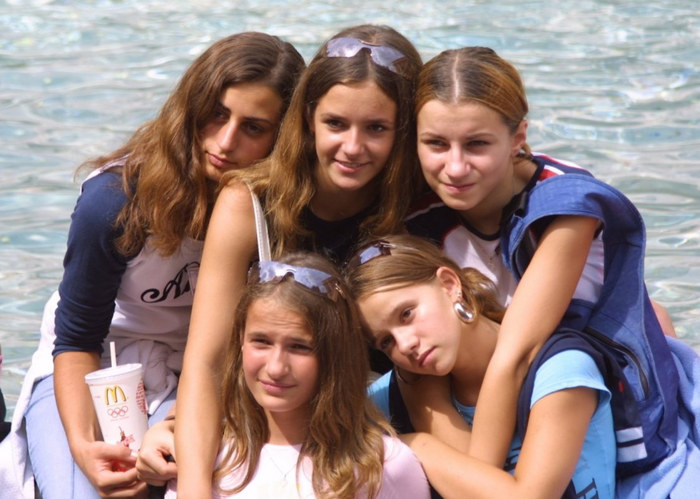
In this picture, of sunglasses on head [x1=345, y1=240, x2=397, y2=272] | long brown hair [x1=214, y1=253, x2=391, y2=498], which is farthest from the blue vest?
long brown hair [x1=214, y1=253, x2=391, y2=498]

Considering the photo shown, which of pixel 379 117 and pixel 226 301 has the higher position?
pixel 379 117

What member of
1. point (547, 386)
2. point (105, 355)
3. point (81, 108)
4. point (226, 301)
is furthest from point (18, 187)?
point (547, 386)

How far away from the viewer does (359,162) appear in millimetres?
3328

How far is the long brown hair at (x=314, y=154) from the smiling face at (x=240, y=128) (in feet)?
0.31

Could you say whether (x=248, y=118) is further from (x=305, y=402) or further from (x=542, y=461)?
(x=542, y=461)

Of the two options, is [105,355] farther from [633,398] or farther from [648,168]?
[648,168]

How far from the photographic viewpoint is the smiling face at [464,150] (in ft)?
10.6

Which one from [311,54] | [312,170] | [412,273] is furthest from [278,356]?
[311,54]

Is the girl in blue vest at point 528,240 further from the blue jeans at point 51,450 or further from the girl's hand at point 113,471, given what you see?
the blue jeans at point 51,450

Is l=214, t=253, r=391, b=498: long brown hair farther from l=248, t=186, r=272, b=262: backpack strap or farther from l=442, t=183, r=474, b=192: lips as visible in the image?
l=442, t=183, r=474, b=192: lips

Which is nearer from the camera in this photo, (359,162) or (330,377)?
(330,377)

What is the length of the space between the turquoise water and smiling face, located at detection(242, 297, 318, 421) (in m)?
2.36

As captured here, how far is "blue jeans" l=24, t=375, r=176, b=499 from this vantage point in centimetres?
342

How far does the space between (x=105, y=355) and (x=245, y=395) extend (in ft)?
2.62
